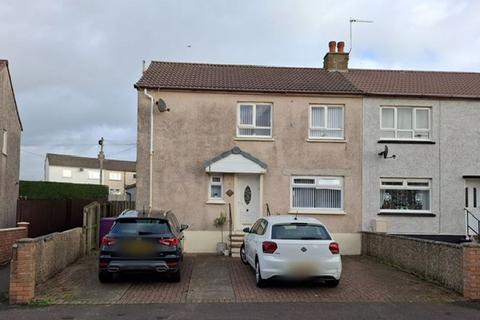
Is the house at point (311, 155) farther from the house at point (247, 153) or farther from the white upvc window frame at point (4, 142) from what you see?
the white upvc window frame at point (4, 142)

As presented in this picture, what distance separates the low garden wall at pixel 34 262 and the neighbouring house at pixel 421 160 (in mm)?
9746

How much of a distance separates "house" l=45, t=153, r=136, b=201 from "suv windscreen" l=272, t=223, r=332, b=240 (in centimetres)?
6264

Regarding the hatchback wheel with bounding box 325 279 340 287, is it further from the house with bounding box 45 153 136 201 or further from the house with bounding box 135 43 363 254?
the house with bounding box 45 153 136 201

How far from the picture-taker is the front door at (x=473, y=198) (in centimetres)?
1844

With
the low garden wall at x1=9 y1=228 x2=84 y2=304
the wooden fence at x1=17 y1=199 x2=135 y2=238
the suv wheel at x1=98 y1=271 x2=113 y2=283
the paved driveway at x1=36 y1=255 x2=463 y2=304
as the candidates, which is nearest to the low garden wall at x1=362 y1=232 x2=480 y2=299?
the paved driveway at x1=36 y1=255 x2=463 y2=304

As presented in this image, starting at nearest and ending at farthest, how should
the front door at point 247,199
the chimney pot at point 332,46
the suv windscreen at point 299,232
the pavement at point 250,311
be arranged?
1. the pavement at point 250,311
2. the suv windscreen at point 299,232
3. the front door at point 247,199
4. the chimney pot at point 332,46

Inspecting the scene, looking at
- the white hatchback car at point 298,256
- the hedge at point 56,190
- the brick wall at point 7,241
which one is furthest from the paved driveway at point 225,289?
the hedge at point 56,190

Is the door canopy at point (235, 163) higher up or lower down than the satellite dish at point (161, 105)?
lower down

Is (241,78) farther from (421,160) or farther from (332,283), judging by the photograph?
(332,283)

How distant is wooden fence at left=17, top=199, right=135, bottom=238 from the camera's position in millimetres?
20188

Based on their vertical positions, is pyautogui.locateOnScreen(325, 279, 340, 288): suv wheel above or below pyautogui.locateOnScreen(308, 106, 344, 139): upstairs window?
below

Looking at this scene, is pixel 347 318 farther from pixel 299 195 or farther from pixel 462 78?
pixel 462 78

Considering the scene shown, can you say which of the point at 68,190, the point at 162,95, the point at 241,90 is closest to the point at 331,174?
the point at 241,90

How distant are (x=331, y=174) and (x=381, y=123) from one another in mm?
2503
